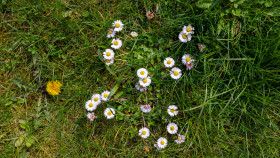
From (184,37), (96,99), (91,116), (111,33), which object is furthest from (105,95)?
(184,37)

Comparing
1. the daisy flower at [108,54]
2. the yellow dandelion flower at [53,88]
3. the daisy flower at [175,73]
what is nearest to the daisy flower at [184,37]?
the daisy flower at [175,73]

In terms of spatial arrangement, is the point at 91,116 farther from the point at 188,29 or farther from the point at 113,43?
the point at 188,29

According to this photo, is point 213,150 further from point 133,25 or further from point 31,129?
point 31,129

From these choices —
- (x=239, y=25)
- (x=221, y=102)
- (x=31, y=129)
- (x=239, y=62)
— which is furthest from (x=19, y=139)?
(x=239, y=25)

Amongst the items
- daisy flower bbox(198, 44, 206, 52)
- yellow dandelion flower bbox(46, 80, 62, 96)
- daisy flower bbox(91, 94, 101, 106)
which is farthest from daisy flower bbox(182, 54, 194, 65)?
yellow dandelion flower bbox(46, 80, 62, 96)

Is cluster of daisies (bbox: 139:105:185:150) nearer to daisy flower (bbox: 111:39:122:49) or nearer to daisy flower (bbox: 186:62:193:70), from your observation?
daisy flower (bbox: 186:62:193:70)

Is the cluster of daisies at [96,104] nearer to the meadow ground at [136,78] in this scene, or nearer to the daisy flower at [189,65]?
the meadow ground at [136,78]
